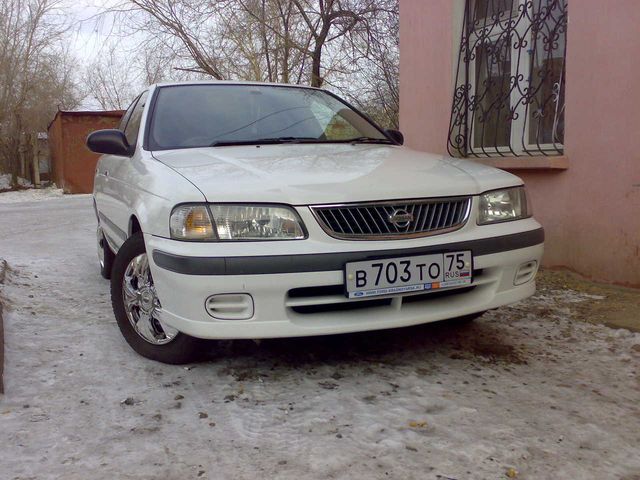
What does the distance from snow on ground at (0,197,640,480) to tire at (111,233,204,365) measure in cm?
8

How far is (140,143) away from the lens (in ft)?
11.2

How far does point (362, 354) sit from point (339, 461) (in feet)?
3.46

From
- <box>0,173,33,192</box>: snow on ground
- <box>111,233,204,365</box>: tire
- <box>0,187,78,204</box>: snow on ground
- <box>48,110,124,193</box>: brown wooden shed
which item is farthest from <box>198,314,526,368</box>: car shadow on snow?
<box>0,173,33,192</box>: snow on ground

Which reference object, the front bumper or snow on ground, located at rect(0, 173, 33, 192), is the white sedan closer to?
the front bumper

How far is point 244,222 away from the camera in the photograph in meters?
2.46

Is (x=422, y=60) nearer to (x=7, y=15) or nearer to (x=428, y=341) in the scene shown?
(x=428, y=341)

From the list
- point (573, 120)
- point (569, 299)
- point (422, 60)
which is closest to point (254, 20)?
point (422, 60)

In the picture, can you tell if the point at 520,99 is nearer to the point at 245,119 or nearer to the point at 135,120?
the point at 245,119

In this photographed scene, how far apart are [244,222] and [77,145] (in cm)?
1813

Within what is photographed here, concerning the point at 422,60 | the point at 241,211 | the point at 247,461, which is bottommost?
the point at 247,461

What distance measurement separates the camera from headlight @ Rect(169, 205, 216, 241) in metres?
2.46

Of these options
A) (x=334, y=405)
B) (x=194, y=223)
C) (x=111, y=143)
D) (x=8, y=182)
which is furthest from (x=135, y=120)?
(x=8, y=182)

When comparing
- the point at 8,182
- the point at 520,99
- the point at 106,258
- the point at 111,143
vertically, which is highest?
the point at 520,99

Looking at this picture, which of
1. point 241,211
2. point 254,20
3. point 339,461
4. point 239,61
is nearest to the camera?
point 339,461
